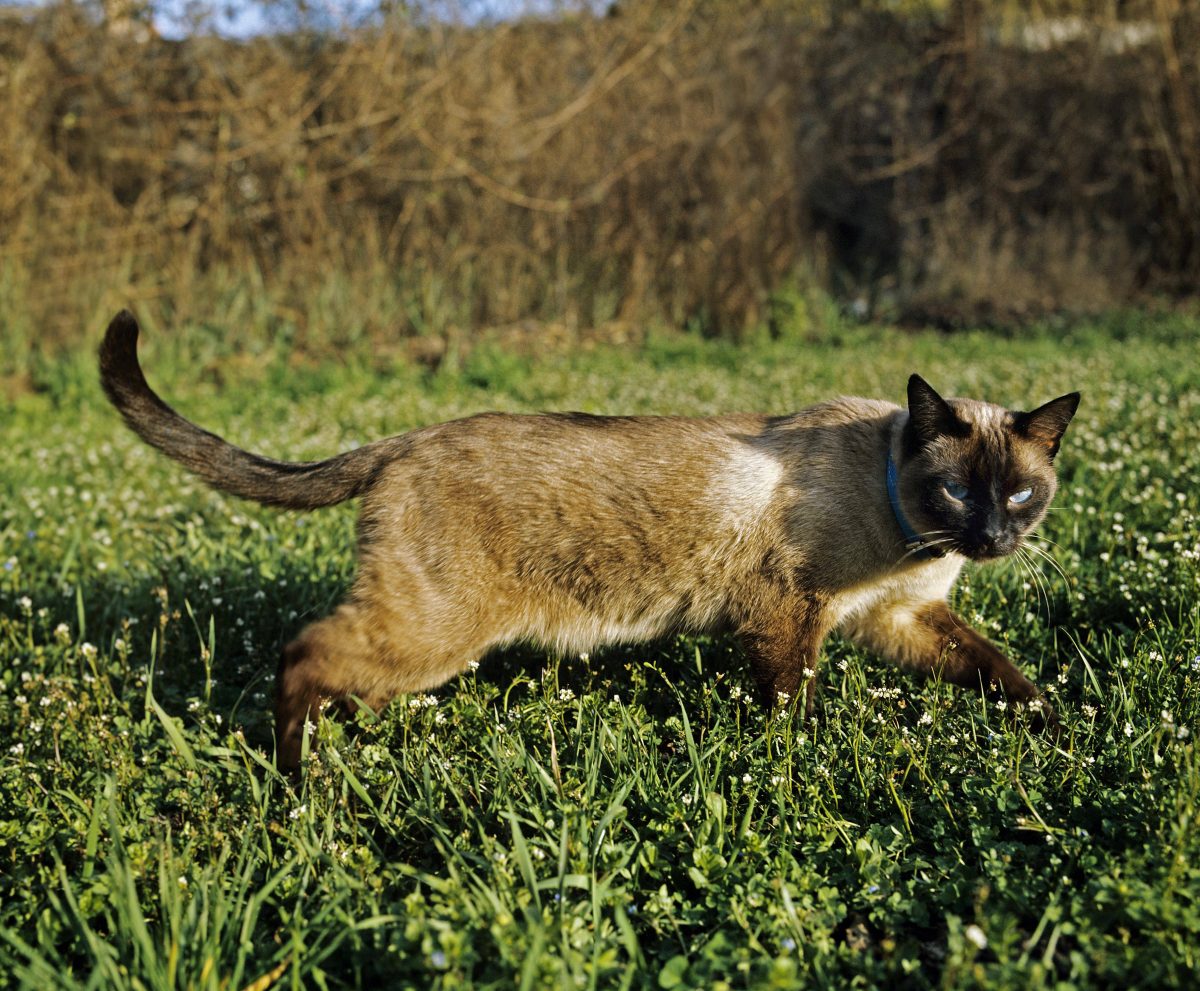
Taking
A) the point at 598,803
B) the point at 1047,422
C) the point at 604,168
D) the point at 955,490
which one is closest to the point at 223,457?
the point at 598,803

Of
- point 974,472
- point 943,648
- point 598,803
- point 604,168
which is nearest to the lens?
point 598,803

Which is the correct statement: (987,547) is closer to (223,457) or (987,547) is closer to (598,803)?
(598,803)

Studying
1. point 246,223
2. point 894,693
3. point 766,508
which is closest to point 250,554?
point 766,508

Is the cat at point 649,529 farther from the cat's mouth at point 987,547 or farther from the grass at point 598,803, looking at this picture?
the grass at point 598,803

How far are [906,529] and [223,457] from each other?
2.25 m

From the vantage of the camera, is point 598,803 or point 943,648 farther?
point 943,648

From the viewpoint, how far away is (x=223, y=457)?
3.30m

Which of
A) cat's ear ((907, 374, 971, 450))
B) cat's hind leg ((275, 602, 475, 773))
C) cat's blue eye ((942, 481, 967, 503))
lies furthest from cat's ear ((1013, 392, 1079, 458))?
cat's hind leg ((275, 602, 475, 773))

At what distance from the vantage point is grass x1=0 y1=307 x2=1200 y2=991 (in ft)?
6.57

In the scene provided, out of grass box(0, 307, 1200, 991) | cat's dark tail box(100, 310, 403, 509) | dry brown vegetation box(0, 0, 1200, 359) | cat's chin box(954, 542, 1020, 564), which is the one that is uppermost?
dry brown vegetation box(0, 0, 1200, 359)

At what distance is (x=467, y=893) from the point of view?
7.09 feet

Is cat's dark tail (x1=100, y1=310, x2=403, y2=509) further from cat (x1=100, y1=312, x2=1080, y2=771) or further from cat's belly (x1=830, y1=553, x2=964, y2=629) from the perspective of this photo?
cat's belly (x1=830, y1=553, x2=964, y2=629)

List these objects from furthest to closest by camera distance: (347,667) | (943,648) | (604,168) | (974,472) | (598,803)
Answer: (604,168)
(943,648)
(974,472)
(347,667)
(598,803)

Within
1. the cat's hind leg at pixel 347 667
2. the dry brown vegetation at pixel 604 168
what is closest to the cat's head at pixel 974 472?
the cat's hind leg at pixel 347 667
